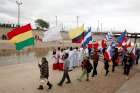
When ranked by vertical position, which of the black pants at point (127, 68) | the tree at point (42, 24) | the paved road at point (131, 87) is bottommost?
the paved road at point (131, 87)

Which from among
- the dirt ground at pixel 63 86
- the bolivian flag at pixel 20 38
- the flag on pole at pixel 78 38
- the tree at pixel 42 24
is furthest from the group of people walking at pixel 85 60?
the tree at pixel 42 24

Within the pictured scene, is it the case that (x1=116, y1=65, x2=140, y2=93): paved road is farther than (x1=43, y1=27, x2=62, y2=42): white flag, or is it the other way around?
(x1=43, y1=27, x2=62, y2=42): white flag

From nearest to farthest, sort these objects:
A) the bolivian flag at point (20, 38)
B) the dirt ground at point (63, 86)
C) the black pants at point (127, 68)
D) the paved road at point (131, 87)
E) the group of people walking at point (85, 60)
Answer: the bolivian flag at point (20, 38) < the dirt ground at point (63, 86) < the paved road at point (131, 87) < the group of people walking at point (85, 60) < the black pants at point (127, 68)

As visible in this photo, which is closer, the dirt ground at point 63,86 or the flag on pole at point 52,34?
the dirt ground at point 63,86

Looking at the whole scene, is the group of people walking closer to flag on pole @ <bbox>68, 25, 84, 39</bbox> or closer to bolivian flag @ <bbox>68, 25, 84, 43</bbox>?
bolivian flag @ <bbox>68, 25, 84, 43</bbox>

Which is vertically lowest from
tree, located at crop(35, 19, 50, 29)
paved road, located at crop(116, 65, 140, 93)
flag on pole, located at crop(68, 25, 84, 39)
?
paved road, located at crop(116, 65, 140, 93)

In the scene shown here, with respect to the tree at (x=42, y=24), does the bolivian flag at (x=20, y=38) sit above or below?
below

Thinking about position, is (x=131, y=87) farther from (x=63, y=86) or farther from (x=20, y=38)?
(x=20, y=38)

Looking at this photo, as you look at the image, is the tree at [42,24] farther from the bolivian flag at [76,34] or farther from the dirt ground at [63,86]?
the dirt ground at [63,86]

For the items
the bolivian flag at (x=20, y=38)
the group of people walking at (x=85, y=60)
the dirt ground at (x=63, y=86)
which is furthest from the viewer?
the group of people walking at (x=85, y=60)

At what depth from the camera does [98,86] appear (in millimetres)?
14992

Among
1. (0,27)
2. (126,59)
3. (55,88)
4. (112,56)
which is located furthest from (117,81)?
(0,27)

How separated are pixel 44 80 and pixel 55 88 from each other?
899 mm

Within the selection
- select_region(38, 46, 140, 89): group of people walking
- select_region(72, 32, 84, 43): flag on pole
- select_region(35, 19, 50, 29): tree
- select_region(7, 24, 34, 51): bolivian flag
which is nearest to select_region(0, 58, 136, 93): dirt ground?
select_region(38, 46, 140, 89): group of people walking
